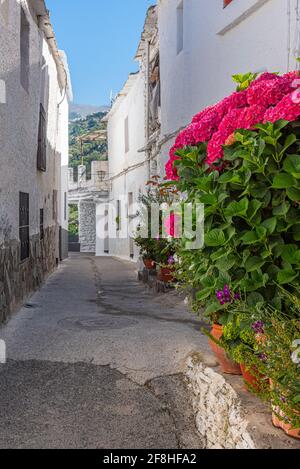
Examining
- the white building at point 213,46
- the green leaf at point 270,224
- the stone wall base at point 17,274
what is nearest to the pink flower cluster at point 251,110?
the green leaf at point 270,224

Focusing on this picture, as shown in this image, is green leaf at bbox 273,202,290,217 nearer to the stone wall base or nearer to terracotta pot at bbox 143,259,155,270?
the stone wall base

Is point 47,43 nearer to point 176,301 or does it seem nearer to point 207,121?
point 176,301

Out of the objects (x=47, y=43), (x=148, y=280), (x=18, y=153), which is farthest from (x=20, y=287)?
(x=47, y=43)

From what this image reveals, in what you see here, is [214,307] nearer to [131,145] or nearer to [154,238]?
[154,238]

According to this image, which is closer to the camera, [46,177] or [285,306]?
[285,306]

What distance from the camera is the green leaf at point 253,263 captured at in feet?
10.5

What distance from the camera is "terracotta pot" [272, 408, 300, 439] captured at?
8.62ft

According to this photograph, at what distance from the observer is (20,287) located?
7.87 m

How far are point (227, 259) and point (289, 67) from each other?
9.49 ft

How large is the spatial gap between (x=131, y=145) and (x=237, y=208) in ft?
51.3

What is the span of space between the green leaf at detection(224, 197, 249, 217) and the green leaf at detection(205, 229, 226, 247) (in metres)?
0.15

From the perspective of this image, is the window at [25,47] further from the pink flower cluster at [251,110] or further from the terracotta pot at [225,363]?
the terracotta pot at [225,363]
